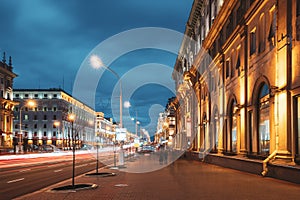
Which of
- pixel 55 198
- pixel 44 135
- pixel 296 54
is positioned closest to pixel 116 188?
pixel 55 198

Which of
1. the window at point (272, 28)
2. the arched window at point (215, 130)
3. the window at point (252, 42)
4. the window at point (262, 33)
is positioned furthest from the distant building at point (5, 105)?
the window at point (272, 28)

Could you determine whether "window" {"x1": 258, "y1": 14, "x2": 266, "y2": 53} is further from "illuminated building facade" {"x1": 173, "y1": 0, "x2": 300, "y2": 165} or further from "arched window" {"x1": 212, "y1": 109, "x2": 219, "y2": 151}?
"arched window" {"x1": 212, "y1": 109, "x2": 219, "y2": 151}

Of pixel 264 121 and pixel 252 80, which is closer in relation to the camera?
pixel 264 121

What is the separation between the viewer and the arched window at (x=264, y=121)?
22094mm

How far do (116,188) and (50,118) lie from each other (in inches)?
4569

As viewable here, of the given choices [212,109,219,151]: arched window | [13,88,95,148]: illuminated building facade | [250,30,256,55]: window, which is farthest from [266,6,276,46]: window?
[13,88,95,148]: illuminated building facade

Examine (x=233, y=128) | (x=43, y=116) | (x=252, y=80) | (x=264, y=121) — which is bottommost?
(x=233, y=128)

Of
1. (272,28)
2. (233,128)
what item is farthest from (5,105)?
(272,28)

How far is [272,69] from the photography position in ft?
68.3

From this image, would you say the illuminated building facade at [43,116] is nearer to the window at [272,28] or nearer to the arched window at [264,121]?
the arched window at [264,121]

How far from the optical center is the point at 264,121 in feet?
75.5

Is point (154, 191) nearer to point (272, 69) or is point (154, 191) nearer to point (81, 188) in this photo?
point (81, 188)

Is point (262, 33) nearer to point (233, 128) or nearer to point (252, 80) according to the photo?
point (252, 80)

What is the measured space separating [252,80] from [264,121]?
3.13 meters
